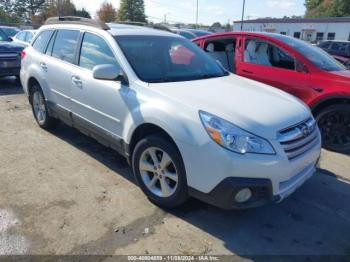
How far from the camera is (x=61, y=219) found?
316cm

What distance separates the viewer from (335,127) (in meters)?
5.16

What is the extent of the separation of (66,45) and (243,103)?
2.79 meters

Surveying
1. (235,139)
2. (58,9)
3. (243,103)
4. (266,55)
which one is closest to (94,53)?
→ (243,103)

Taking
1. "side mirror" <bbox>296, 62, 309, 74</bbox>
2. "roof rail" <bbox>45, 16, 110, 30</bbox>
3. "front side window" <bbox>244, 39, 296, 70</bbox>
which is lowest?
"side mirror" <bbox>296, 62, 309, 74</bbox>

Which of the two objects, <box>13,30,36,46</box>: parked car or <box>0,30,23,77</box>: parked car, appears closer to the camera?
<box>0,30,23,77</box>: parked car

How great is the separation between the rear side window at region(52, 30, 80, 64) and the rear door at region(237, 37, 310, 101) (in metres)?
3.04

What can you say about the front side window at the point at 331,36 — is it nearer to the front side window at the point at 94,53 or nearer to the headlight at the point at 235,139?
the front side window at the point at 94,53

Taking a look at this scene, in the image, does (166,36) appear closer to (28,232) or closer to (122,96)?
(122,96)

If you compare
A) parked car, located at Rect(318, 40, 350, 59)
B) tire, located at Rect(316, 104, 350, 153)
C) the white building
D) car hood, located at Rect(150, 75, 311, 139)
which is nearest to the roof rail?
car hood, located at Rect(150, 75, 311, 139)

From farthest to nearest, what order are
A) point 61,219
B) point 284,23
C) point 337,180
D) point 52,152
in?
point 284,23
point 52,152
point 337,180
point 61,219

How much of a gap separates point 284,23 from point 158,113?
53612mm

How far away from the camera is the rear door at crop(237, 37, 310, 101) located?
17.4 feet

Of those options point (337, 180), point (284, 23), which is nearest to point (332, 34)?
point (284, 23)

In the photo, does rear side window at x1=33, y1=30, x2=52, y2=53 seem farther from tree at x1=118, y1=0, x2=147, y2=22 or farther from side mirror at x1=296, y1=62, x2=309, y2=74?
tree at x1=118, y1=0, x2=147, y2=22
